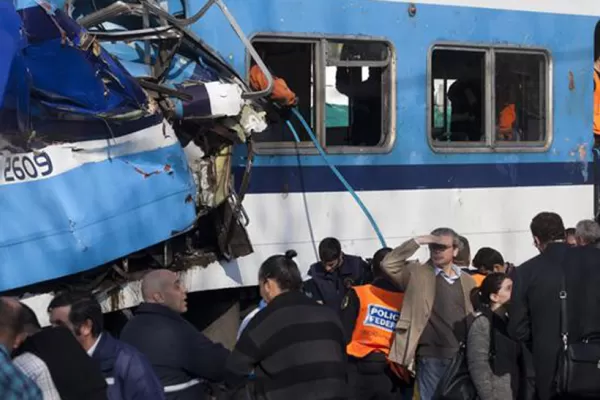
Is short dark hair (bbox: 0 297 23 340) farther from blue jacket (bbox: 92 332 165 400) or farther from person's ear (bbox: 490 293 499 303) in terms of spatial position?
person's ear (bbox: 490 293 499 303)

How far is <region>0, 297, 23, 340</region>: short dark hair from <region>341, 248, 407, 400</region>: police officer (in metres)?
3.23

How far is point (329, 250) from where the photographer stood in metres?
8.01

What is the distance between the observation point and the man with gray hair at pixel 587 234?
290 inches

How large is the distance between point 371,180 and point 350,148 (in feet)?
0.89

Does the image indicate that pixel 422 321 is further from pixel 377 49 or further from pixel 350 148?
pixel 377 49

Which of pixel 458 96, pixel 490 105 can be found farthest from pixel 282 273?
pixel 490 105

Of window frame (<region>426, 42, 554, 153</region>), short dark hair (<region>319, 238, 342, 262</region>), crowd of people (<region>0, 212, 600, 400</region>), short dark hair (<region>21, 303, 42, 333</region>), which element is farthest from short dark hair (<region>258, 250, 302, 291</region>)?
window frame (<region>426, 42, 554, 153</region>)

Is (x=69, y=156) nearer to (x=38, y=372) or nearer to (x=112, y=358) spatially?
(x=112, y=358)

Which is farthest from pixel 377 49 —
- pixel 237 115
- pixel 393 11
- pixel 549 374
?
pixel 549 374

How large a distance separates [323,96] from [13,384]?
169 inches

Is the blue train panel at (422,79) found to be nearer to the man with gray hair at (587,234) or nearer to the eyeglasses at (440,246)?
the eyeglasses at (440,246)

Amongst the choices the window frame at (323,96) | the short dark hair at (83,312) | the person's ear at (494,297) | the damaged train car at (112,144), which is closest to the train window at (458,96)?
the window frame at (323,96)

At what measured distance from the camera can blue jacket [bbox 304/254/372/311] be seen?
8086mm

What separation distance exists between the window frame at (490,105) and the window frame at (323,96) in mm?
337
